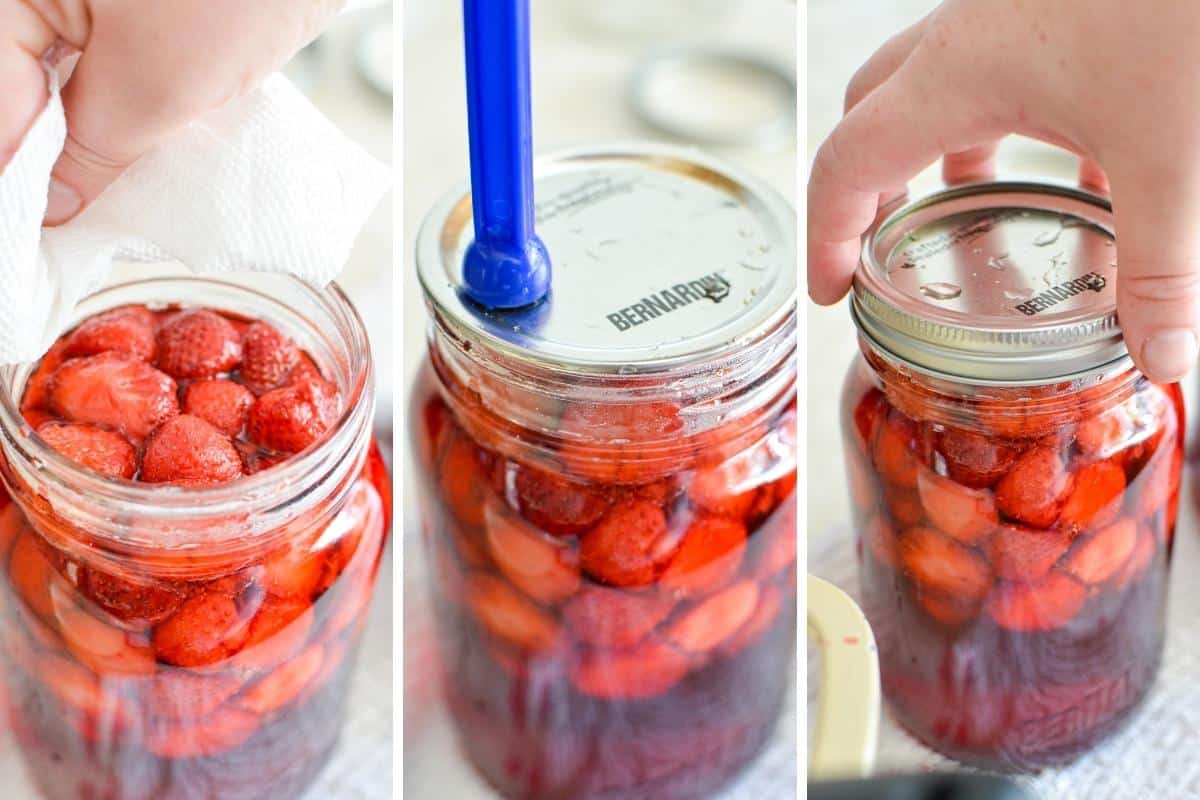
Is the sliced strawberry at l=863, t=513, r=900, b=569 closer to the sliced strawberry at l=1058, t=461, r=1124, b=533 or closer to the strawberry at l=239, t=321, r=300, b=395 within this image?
the sliced strawberry at l=1058, t=461, r=1124, b=533

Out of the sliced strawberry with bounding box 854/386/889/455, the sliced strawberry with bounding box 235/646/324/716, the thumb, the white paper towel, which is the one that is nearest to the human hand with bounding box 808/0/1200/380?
the thumb

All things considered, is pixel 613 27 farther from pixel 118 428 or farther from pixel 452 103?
pixel 118 428

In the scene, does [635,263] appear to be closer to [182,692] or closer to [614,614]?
[614,614]

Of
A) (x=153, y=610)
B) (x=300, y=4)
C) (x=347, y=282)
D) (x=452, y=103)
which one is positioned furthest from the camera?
(x=452, y=103)

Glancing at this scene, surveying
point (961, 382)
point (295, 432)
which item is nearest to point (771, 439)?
point (961, 382)

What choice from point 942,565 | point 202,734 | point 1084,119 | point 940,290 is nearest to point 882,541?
point 942,565
